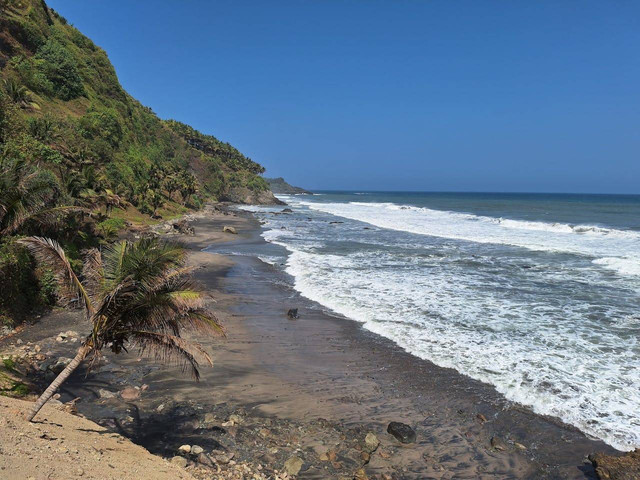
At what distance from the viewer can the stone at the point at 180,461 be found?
23.2ft

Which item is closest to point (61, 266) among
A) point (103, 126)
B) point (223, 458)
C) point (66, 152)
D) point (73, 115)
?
point (223, 458)

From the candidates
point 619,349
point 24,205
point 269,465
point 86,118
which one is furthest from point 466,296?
point 86,118

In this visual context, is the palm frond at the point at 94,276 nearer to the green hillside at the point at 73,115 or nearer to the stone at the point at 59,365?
the stone at the point at 59,365

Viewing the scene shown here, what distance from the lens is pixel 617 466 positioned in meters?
7.13

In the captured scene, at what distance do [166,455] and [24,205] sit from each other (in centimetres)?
962

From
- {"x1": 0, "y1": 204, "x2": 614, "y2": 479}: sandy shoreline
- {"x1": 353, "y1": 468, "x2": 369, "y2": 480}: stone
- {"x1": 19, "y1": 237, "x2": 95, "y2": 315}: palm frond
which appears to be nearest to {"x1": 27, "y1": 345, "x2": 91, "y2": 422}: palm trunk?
{"x1": 19, "y1": 237, "x2": 95, "y2": 315}: palm frond

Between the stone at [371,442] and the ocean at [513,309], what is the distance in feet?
13.7

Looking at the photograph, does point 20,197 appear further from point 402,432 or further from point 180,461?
point 402,432

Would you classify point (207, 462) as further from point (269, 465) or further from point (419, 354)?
point (419, 354)

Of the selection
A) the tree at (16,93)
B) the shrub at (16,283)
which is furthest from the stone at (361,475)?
the tree at (16,93)

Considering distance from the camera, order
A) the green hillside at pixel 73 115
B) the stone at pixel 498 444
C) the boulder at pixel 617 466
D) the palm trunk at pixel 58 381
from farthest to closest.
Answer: the green hillside at pixel 73 115
the stone at pixel 498 444
the boulder at pixel 617 466
the palm trunk at pixel 58 381

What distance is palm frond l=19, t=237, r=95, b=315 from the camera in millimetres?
6619

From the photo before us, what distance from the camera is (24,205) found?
40.5ft

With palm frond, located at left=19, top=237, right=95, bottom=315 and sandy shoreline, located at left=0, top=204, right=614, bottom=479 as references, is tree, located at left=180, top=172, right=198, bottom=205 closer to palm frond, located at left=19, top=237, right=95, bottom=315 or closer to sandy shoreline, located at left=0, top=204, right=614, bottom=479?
sandy shoreline, located at left=0, top=204, right=614, bottom=479
